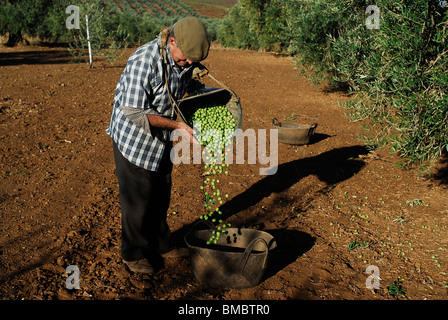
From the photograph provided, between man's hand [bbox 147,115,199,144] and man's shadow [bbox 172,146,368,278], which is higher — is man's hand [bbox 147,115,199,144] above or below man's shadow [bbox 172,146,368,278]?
above

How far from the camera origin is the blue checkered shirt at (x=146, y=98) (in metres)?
3.32

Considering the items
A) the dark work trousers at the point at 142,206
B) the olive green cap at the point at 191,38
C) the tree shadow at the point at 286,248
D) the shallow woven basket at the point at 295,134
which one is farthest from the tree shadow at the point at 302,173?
the olive green cap at the point at 191,38

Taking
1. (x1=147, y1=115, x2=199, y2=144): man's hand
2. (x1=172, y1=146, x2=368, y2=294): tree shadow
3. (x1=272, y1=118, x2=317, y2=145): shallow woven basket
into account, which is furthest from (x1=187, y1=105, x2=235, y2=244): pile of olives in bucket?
(x1=272, y1=118, x2=317, y2=145): shallow woven basket

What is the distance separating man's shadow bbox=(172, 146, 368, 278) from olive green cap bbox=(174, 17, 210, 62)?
2162 millimetres

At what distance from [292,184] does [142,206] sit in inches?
135

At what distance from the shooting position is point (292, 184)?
660 centimetres

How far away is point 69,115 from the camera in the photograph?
9.70 m

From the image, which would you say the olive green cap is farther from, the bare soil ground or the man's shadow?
the bare soil ground

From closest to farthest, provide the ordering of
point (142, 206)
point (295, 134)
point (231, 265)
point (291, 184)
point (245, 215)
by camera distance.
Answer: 1. point (231, 265)
2. point (142, 206)
3. point (245, 215)
4. point (291, 184)
5. point (295, 134)

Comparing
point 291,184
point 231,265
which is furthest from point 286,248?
point 291,184

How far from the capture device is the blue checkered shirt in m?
3.32

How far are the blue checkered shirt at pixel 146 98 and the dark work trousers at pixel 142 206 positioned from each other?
155mm

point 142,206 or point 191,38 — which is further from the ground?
point 191,38

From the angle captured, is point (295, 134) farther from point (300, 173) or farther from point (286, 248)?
point (286, 248)
